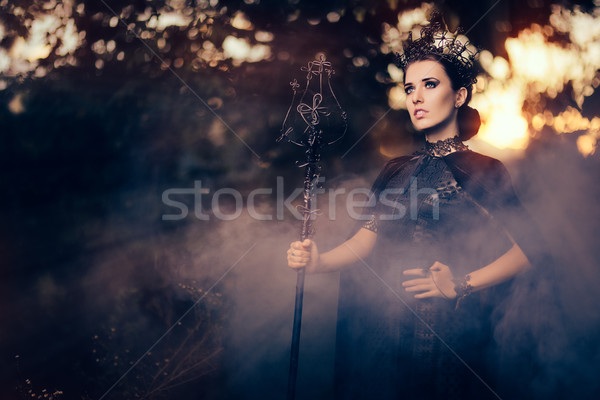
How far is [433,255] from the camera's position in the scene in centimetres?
207

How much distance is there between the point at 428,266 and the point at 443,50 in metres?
1.14

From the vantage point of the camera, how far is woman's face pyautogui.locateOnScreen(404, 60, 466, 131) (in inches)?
82.7

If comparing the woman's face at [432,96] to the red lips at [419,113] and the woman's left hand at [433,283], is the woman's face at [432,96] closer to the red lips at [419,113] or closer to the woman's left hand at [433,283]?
the red lips at [419,113]

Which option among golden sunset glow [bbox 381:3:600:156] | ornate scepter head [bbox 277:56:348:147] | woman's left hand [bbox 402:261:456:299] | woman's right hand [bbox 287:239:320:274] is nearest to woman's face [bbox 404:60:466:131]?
golden sunset glow [bbox 381:3:600:156]

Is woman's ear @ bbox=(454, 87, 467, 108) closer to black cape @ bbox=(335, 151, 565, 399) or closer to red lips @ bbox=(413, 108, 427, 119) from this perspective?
red lips @ bbox=(413, 108, 427, 119)

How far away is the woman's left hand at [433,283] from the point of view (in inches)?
79.4

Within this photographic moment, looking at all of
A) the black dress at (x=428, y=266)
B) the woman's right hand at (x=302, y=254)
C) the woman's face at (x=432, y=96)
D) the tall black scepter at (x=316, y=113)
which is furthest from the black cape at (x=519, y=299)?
the woman's right hand at (x=302, y=254)

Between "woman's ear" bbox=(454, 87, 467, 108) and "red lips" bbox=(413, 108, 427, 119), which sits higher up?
"woman's ear" bbox=(454, 87, 467, 108)

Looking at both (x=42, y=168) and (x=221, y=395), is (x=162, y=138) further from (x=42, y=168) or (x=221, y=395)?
(x=221, y=395)

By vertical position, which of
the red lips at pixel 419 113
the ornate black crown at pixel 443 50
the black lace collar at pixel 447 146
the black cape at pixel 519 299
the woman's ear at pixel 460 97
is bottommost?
the black cape at pixel 519 299

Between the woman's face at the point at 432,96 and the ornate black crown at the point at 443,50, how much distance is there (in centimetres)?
6

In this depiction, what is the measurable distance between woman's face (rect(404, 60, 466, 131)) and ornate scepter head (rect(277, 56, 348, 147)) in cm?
48

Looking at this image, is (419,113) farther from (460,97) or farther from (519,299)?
(519,299)

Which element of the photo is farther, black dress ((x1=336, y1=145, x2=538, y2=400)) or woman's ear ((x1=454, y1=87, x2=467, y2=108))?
woman's ear ((x1=454, y1=87, x2=467, y2=108))
